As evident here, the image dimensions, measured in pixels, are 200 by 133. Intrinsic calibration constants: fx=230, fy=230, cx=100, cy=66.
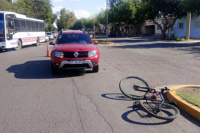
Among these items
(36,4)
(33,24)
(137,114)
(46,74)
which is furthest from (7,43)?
(36,4)

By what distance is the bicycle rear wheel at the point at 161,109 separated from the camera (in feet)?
15.7

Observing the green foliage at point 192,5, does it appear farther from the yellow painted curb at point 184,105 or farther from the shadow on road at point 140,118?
the shadow on road at point 140,118

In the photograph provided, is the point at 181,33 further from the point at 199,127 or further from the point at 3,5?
the point at 199,127

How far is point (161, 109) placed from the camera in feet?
17.2

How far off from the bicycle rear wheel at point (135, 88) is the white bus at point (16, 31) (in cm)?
1512

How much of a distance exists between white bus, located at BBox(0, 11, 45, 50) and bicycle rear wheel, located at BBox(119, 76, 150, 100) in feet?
49.6

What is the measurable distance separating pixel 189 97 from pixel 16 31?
19108mm

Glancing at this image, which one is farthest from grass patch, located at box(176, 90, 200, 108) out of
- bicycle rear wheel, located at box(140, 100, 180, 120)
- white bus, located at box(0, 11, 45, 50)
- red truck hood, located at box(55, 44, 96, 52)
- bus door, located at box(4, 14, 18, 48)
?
bus door, located at box(4, 14, 18, 48)

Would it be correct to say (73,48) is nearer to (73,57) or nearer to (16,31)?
(73,57)

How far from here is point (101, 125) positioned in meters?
4.46

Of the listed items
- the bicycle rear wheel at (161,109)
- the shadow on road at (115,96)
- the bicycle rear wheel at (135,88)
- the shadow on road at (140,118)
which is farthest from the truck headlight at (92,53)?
the shadow on road at (140,118)

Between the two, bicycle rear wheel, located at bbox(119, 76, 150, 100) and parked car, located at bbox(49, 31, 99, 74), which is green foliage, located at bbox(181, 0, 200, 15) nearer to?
parked car, located at bbox(49, 31, 99, 74)

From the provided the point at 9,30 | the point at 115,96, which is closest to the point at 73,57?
the point at 115,96

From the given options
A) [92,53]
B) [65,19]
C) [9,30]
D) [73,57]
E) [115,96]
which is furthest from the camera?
[65,19]
